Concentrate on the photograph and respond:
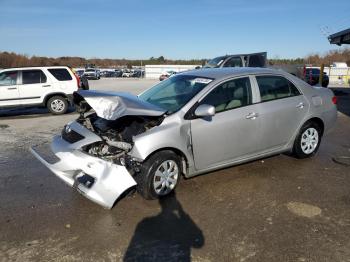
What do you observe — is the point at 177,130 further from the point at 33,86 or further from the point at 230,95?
the point at 33,86

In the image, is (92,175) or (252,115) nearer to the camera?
(92,175)

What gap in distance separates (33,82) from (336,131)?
10.2 meters

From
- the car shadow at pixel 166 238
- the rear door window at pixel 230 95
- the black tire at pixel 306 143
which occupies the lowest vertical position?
Result: the car shadow at pixel 166 238

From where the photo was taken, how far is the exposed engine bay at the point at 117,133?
14.8 feet

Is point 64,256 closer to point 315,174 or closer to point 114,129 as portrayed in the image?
point 114,129

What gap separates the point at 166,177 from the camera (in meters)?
4.71

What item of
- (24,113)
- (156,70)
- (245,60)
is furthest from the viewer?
(156,70)

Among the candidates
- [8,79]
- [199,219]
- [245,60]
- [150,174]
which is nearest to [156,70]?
[245,60]

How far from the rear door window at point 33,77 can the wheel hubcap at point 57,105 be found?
852mm

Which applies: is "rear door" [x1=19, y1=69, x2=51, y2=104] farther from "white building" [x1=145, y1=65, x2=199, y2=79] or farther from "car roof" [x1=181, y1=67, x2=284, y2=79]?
"white building" [x1=145, y1=65, x2=199, y2=79]

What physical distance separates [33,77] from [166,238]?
1115 cm

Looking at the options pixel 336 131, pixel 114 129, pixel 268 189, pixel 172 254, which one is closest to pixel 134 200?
pixel 114 129

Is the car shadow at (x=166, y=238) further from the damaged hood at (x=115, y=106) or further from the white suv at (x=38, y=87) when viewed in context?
the white suv at (x=38, y=87)

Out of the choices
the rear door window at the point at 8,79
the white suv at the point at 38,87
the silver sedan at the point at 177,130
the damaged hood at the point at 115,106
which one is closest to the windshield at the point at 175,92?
the silver sedan at the point at 177,130
